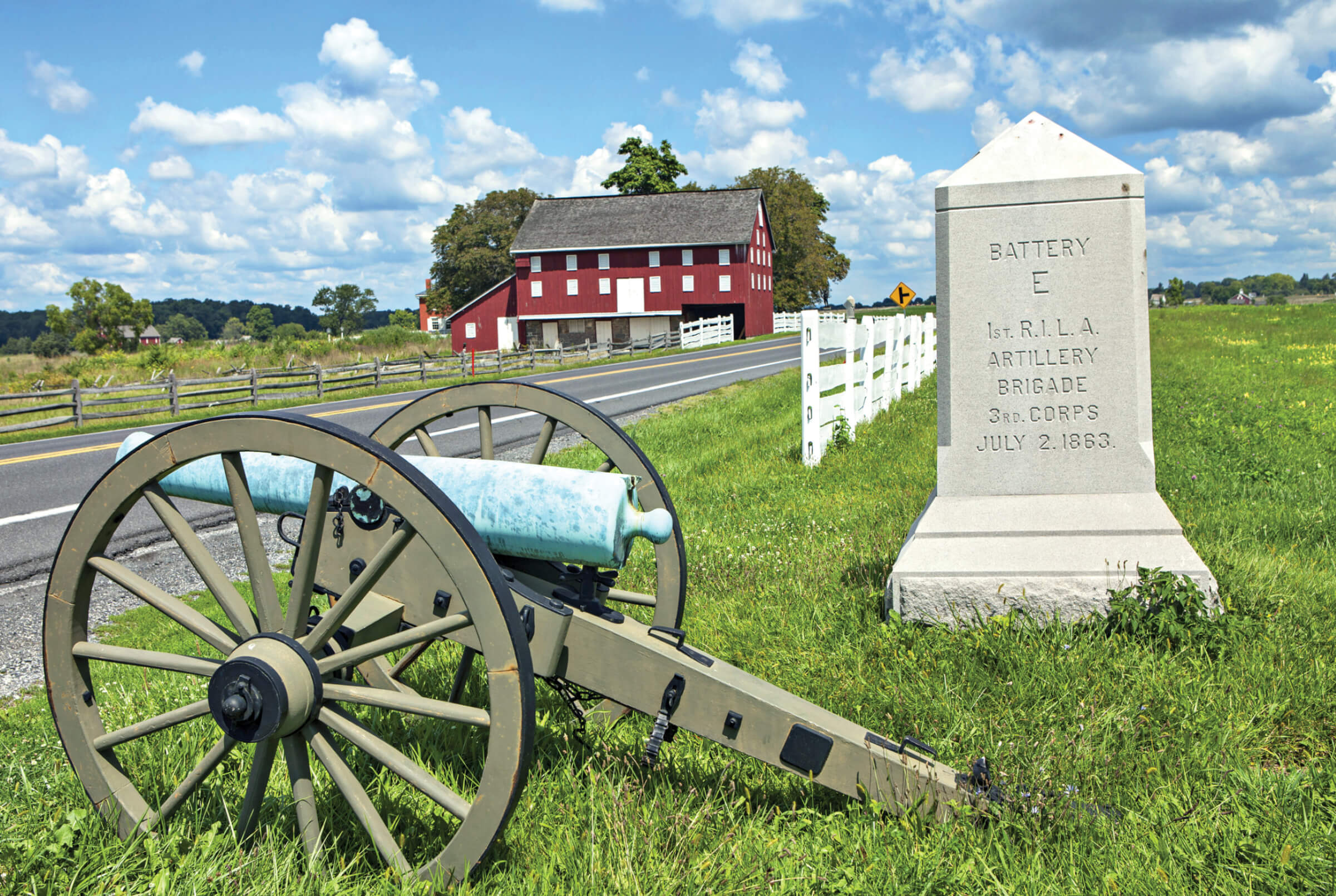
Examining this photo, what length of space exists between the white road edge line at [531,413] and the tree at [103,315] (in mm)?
73512

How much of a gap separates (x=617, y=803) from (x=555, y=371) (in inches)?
1061

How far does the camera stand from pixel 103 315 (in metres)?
81.4

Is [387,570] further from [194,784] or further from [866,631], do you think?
[866,631]

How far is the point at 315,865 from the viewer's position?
2400 mm

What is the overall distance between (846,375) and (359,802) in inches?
326

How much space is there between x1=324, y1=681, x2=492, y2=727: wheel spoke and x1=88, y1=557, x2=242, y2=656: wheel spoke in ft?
1.27

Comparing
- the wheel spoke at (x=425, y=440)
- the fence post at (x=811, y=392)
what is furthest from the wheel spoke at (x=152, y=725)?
the fence post at (x=811, y=392)

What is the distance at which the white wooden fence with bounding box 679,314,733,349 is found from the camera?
47094 mm

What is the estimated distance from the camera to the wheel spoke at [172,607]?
8.55 feet

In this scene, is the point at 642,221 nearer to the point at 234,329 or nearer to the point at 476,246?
the point at 476,246

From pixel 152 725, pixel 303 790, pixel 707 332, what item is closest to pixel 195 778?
pixel 152 725

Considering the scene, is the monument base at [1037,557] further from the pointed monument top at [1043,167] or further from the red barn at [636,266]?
the red barn at [636,266]

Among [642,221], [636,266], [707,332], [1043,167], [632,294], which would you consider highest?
[642,221]

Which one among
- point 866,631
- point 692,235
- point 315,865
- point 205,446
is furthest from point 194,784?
point 692,235
